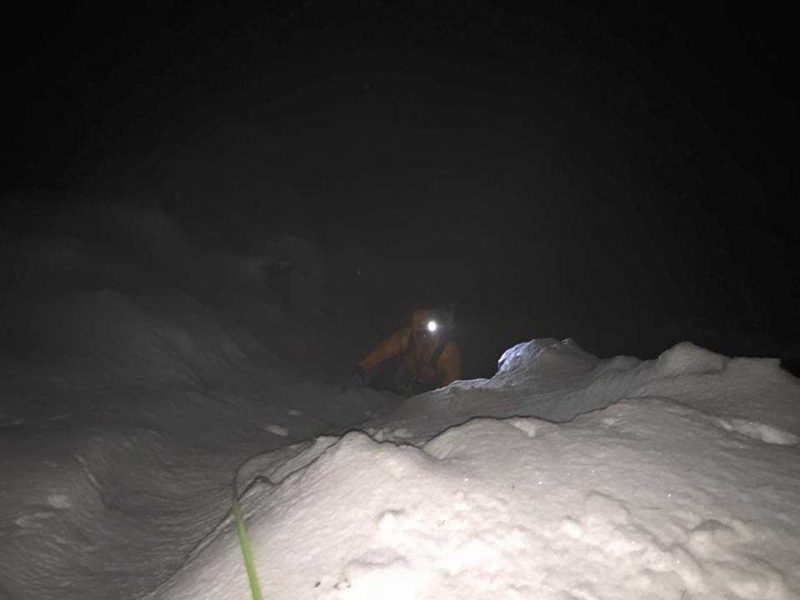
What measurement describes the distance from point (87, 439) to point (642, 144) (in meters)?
34.7

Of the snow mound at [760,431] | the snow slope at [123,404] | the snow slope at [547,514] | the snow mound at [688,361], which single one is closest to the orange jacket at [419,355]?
the snow slope at [123,404]

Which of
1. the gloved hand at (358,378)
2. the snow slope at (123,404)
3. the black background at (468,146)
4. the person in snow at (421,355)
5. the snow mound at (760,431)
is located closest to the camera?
the snow mound at (760,431)

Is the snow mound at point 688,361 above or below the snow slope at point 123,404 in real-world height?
below

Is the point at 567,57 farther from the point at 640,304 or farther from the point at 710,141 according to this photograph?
the point at 640,304

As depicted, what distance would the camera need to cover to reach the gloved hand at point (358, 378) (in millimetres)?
6182

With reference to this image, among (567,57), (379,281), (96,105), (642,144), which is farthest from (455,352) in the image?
(567,57)

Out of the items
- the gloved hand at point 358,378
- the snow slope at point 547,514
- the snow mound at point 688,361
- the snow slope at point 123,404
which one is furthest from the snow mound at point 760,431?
the gloved hand at point 358,378

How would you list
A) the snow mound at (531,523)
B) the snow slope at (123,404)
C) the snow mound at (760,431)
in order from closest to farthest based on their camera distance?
1. the snow mound at (531,523)
2. the snow mound at (760,431)
3. the snow slope at (123,404)

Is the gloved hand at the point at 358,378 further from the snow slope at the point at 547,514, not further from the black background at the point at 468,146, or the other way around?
the black background at the point at 468,146

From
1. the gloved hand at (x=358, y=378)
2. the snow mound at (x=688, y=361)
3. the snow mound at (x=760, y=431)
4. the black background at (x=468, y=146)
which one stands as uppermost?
the black background at (x=468, y=146)

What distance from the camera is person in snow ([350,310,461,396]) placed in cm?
639

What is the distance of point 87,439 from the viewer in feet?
10.4

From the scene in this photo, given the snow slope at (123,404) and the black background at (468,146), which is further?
the black background at (468,146)

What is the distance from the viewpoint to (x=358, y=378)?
20.5 ft
